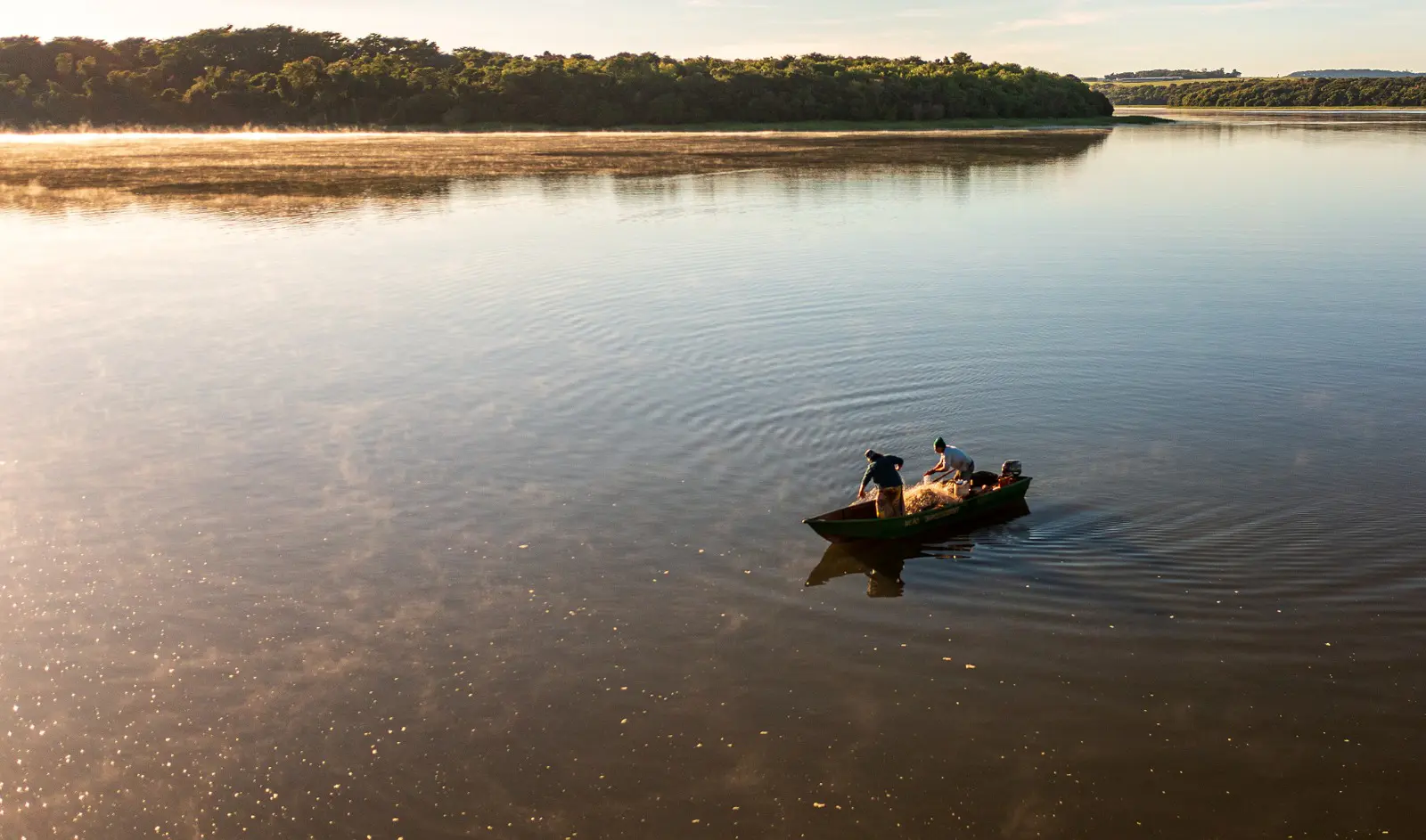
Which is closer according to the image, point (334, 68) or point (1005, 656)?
point (1005, 656)

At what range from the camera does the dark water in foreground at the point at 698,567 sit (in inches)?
507

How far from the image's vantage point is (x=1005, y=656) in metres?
15.4

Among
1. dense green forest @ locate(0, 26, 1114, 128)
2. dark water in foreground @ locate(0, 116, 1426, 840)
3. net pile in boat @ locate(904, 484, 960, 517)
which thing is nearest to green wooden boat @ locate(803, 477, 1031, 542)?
net pile in boat @ locate(904, 484, 960, 517)

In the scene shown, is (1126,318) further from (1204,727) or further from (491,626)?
(491,626)

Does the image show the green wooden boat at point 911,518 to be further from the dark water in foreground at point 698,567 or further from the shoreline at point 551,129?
the shoreline at point 551,129

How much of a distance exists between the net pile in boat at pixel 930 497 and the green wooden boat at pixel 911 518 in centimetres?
26

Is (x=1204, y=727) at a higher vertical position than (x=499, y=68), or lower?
lower

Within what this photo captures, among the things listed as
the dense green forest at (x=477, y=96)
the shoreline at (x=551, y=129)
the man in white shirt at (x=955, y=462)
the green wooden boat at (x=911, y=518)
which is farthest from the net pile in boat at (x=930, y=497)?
the dense green forest at (x=477, y=96)

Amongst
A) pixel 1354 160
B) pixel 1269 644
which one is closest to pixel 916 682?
pixel 1269 644

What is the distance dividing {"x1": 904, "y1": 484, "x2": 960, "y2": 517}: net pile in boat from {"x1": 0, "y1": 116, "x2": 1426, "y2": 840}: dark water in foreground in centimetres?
→ 117

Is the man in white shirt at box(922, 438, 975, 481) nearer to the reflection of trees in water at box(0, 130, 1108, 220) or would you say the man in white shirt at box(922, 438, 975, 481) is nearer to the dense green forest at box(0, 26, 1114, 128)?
the reflection of trees in water at box(0, 130, 1108, 220)

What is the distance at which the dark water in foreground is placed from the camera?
12.9 metres

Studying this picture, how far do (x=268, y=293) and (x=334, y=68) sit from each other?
155 m

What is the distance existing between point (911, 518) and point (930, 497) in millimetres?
901
